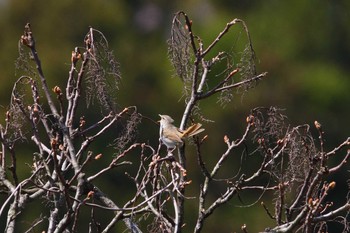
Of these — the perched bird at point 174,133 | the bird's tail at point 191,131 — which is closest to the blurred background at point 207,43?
the perched bird at point 174,133

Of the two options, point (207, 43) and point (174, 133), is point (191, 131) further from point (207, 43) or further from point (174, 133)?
point (207, 43)

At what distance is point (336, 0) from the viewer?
89.8 feet

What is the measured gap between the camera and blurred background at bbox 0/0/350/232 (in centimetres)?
2228

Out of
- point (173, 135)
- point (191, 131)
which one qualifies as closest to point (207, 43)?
point (173, 135)

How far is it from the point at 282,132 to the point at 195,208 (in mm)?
13350

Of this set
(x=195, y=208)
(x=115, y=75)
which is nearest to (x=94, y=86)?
(x=115, y=75)

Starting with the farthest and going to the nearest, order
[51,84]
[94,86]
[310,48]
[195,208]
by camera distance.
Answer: [310,48] → [51,84] → [195,208] → [94,86]

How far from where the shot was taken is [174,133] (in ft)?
17.3

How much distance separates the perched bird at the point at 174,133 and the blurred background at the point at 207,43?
15.0m

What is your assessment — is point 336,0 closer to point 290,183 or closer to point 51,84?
point 51,84

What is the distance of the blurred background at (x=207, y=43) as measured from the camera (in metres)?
22.3

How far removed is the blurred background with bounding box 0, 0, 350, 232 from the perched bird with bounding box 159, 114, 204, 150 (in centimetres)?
1502

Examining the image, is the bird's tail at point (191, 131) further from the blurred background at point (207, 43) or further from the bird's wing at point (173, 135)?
the blurred background at point (207, 43)

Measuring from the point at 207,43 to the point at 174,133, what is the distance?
1642 cm
